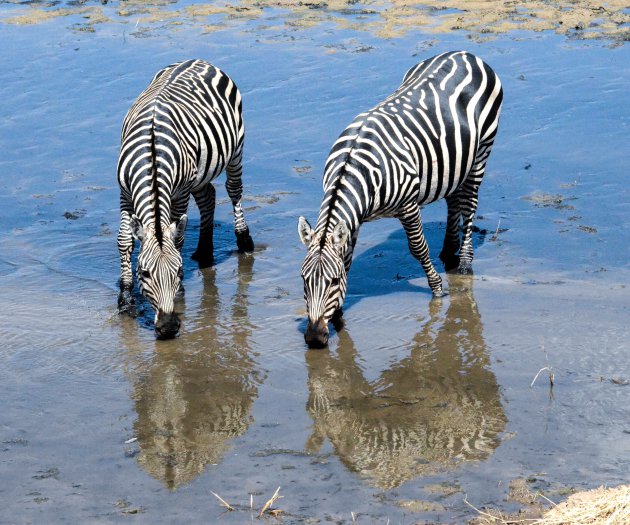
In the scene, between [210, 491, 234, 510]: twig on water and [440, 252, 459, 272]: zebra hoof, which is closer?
[210, 491, 234, 510]: twig on water

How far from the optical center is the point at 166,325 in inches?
346

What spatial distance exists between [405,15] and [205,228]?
985 centimetres

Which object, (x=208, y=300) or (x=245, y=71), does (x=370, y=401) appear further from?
(x=245, y=71)

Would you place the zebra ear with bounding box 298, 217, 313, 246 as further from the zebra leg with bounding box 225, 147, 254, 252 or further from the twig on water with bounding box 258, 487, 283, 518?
the zebra leg with bounding box 225, 147, 254, 252

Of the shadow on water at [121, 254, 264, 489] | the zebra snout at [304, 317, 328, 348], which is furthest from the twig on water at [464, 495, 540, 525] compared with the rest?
the zebra snout at [304, 317, 328, 348]

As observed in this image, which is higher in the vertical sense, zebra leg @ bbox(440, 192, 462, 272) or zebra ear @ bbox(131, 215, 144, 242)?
zebra ear @ bbox(131, 215, 144, 242)

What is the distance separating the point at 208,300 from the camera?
1013 centimetres

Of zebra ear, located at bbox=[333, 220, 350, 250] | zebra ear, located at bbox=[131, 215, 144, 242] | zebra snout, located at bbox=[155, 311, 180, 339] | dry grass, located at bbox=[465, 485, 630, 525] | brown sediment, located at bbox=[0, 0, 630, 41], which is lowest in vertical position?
Result: zebra snout, located at bbox=[155, 311, 180, 339]

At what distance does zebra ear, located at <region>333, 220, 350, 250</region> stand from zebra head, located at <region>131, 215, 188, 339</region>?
1.40m

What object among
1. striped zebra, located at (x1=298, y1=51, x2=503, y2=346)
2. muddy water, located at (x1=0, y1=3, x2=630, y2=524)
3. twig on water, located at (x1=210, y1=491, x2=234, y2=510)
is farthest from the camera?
striped zebra, located at (x1=298, y1=51, x2=503, y2=346)

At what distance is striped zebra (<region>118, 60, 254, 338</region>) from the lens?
28.8 feet

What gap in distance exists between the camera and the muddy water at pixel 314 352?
6.73 meters

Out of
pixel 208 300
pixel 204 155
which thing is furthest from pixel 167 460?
pixel 204 155

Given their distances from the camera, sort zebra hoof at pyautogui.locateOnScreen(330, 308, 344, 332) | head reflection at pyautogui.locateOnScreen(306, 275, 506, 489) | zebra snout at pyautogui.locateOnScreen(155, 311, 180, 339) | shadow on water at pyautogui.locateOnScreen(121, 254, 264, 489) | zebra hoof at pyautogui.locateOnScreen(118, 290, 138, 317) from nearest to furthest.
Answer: head reflection at pyautogui.locateOnScreen(306, 275, 506, 489)
shadow on water at pyautogui.locateOnScreen(121, 254, 264, 489)
zebra snout at pyautogui.locateOnScreen(155, 311, 180, 339)
zebra hoof at pyautogui.locateOnScreen(330, 308, 344, 332)
zebra hoof at pyautogui.locateOnScreen(118, 290, 138, 317)
